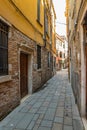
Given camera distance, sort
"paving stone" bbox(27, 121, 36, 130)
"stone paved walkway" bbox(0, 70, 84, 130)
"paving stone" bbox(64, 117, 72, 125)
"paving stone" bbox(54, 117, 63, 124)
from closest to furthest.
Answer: "paving stone" bbox(27, 121, 36, 130), "stone paved walkway" bbox(0, 70, 84, 130), "paving stone" bbox(64, 117, 72, 125), "paving stone" bbox(54, 117, 63, 124)

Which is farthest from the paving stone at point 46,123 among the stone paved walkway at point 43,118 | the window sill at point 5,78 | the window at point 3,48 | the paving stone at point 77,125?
the window at point 3,48

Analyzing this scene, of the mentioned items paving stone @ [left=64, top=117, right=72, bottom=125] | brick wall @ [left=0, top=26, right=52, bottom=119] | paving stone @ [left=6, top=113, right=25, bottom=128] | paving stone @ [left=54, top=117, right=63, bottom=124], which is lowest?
paving stone @ [left=64, top=117, right=72, bottom=125]

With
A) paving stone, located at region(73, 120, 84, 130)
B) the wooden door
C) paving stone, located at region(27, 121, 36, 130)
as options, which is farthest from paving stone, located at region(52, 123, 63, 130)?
the wooden door

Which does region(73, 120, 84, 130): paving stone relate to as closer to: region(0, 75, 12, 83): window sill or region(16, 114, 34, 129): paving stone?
region(16, 114, 34, 129): paving stone

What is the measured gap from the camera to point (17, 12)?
6.10 meters

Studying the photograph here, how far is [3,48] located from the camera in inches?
198

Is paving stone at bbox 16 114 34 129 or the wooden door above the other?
the wooden door

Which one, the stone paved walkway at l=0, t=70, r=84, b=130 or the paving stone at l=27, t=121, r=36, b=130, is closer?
the paving stone at l=27, t=121, r=36, b=130

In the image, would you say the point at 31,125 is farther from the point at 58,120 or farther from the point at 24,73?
the point at 24,73

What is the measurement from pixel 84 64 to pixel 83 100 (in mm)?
933

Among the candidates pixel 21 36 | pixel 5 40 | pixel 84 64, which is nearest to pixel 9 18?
pixel 5 40

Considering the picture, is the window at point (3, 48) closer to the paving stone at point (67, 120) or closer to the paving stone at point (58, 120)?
the paving stone at point (58, 120)

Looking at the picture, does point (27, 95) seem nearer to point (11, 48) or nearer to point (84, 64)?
point (11, 48)

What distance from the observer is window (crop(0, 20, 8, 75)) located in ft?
16.2
